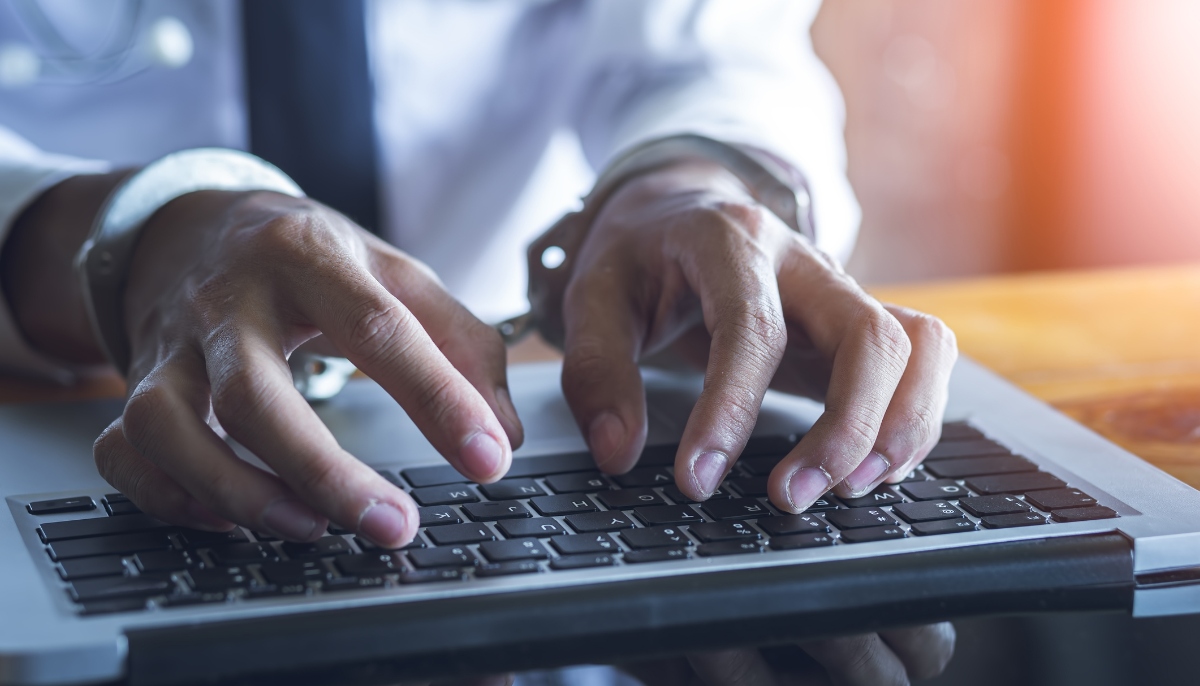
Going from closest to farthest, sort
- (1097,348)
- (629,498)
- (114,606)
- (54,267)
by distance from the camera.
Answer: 1. (114,606)
2. (629,498)
3. (54,267)
4. (1097,348)

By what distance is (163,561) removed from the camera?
34 cm

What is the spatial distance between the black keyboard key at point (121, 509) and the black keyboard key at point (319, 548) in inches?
2.8

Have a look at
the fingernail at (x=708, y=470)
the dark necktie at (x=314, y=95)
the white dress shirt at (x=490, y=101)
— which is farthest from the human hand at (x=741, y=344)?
→ the dark necktie at (x=314, y=95)

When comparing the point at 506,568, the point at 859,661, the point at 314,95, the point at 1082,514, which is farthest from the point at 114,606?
the point at 314,95

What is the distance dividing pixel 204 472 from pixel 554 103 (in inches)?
26.9

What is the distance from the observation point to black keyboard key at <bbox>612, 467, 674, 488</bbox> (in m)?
0.43

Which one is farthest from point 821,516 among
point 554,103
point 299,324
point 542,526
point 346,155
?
point 554,103

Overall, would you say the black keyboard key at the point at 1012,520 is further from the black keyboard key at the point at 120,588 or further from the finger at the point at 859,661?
the black keyboard key at the point at 120,588

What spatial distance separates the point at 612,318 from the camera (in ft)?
1.67

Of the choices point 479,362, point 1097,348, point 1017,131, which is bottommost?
point 1017,131

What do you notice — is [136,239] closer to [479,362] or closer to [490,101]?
[479,362]

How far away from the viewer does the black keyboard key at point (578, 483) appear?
1.39 ft

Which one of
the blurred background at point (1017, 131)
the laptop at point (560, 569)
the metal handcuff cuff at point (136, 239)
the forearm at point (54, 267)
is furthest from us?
the blurred background at point (1017, 131)

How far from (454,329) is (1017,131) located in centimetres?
254
